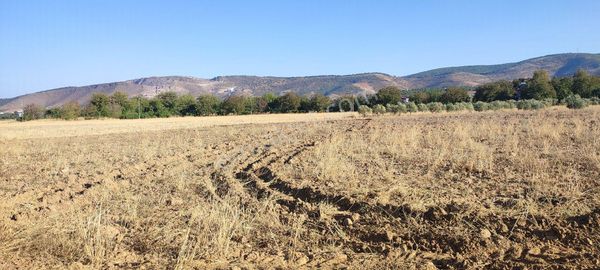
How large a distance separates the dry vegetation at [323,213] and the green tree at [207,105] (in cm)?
6809

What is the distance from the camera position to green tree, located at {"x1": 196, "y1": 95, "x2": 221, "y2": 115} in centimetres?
7856

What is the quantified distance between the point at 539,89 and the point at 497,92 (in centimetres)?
506

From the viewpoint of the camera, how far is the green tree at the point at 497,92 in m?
57.9

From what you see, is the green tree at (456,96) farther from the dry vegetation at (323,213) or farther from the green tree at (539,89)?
the dry vegetation at (323,213)

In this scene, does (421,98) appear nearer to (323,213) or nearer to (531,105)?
(531,105)

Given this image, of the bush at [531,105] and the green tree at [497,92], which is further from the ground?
the green tree at [497,92]

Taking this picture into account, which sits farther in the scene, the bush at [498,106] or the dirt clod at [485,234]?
the bush at [498,106]

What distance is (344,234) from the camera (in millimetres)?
5398

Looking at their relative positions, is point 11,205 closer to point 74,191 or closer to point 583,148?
point 74,191

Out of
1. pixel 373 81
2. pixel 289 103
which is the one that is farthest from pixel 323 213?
pixel 373 81

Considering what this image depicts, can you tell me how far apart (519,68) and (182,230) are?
663ft

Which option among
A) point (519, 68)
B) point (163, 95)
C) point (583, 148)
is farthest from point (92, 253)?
point (519, 68)

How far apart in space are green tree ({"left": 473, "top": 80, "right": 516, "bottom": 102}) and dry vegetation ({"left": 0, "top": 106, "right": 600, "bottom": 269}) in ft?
166

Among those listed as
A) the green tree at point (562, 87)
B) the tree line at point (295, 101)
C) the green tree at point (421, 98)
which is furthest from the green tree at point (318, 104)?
the green tree at point (562, 87)
